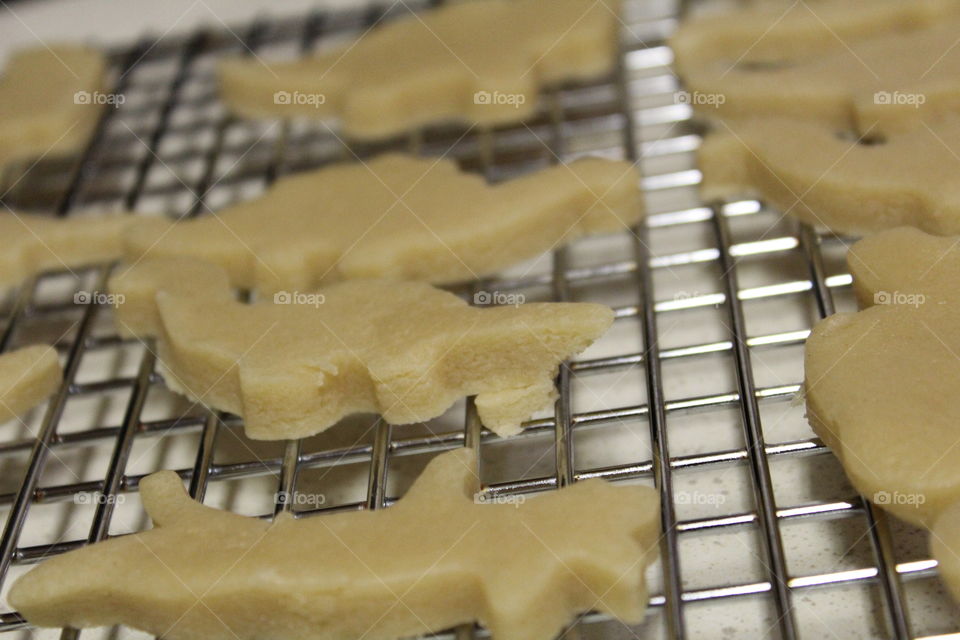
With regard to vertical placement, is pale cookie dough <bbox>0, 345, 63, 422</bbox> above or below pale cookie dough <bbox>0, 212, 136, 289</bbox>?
below

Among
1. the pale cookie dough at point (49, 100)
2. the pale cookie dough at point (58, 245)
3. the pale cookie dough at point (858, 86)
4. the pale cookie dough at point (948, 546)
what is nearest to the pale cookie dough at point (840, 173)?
the pale cookie dough at point (858, 86)

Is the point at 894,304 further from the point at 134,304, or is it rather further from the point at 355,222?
the point at 134,304

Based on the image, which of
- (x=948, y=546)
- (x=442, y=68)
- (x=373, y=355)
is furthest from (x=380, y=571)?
(x=442, y=68)

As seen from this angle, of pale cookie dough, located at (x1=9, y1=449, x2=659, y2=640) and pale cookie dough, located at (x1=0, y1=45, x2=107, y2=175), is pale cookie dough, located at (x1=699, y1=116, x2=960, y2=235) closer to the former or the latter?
pale cookie dough, located at (x1=9, y1=449, x2=659, y2=640)

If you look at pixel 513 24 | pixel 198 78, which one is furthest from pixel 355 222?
pixel 198 78

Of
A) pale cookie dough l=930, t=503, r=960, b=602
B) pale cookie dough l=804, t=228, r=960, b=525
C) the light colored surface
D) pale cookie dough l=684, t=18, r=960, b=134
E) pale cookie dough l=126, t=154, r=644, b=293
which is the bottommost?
pale cookie dough l=930, t=503, r=960, b=602

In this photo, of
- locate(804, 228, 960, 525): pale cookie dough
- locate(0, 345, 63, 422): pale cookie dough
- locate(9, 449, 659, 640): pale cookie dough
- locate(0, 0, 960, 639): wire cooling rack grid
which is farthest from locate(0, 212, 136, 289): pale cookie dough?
locate(804, 228, 960, 525): pale cookie dough
